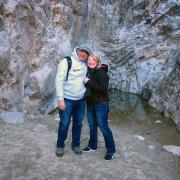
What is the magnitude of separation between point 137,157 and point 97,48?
31.7 feet

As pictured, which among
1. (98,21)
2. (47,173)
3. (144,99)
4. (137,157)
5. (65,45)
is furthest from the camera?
(98,21)

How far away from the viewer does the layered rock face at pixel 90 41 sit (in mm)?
7754

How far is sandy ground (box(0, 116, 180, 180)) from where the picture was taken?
506 centimetres

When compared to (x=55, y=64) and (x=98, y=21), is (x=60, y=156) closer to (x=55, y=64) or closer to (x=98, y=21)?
(x=55, y=64)

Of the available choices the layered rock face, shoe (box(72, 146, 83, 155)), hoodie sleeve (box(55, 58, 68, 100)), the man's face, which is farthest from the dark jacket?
the layered rock face

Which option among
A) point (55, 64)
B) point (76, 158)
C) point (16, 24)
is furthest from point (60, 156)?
point (55, 64)

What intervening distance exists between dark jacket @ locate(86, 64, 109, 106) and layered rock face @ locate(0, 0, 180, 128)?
3.02 metres

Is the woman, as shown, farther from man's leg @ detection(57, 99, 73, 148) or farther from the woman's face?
man's leg @ detection(57, 99, 73, 148)

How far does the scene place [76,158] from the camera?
5.57 m

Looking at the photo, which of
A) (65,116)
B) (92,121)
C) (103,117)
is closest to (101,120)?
(103,117)

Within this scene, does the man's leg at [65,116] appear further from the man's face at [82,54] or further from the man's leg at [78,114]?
the man's face at [82,54]

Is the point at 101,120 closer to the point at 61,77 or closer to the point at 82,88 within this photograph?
the point at 82,88

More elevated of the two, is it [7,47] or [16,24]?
[16,24]

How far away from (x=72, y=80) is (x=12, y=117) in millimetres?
2785
